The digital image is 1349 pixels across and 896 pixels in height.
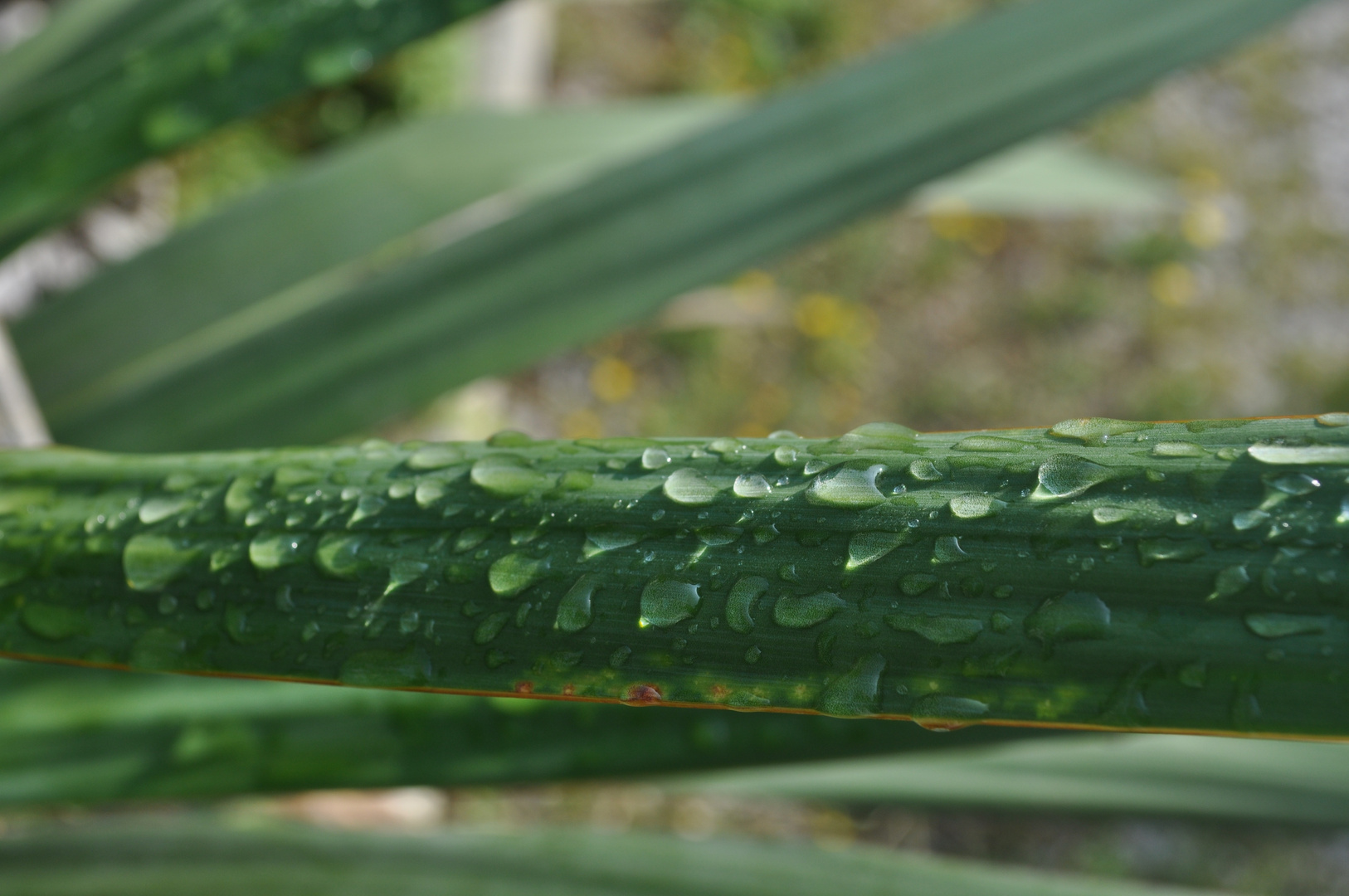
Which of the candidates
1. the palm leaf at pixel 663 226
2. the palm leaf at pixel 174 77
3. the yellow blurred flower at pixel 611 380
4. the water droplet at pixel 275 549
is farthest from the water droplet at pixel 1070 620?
the yellow blurred flower at pixel 611 380

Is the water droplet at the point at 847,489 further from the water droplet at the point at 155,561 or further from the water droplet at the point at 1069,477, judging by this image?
the water droplet at the point at 155,561

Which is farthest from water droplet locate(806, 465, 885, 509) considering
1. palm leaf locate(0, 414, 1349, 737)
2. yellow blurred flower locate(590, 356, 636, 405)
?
yellow blurred flower locate(590, 356, 636, 405)

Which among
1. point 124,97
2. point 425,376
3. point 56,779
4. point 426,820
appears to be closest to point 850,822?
point 426,820

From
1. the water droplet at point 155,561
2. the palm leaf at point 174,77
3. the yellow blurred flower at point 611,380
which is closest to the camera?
the water droplet at point 155,561

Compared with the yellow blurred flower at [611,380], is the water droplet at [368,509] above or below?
below

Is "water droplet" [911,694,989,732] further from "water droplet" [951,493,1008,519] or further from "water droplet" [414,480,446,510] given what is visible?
"water droplet" [414,480,446,510]

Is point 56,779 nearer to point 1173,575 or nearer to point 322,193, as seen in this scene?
point 322,193
